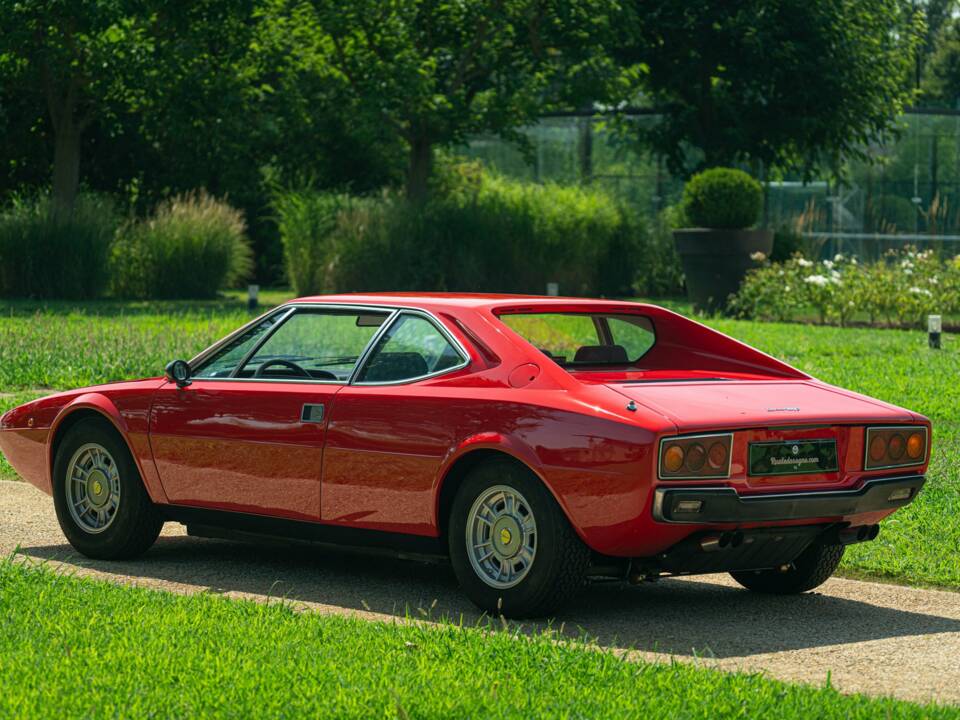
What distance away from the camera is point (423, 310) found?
25.4ft

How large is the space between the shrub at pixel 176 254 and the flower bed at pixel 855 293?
10436 millimetres

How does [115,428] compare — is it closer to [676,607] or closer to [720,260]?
[676,607]

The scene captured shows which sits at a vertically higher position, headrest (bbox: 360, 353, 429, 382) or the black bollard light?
headrest (bbox: 360, 353, 429, 382)

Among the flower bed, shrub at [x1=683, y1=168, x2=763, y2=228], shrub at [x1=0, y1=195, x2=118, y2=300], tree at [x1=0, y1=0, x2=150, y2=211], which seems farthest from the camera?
shrub at [x1=0, y1=195, x2=118, y2=300]

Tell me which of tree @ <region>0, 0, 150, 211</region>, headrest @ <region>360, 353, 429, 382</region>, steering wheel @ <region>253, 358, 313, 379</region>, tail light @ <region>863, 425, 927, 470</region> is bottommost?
tail light @ <region>863, 425, 927, 470</region>

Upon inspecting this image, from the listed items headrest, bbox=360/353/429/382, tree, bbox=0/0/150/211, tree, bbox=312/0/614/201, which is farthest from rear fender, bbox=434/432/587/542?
tree, bbox=312/0/614/201

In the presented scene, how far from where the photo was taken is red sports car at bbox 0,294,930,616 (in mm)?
6707

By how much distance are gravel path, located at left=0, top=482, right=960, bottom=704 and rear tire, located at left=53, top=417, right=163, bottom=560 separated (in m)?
0.11

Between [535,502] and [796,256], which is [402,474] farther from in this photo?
[796,256]

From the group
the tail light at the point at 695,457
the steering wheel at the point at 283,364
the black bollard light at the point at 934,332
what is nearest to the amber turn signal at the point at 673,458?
the tail light at the point at 695,457

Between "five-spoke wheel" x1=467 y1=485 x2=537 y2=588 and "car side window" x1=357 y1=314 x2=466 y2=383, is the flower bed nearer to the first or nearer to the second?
"car side window" x1=357 y1=314 x2=466 y2=383

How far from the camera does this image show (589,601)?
754 cm

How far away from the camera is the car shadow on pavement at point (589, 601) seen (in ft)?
22.3

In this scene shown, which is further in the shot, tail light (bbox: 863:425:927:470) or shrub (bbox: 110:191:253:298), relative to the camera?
shrub (bbox: 110:191:253:298)
